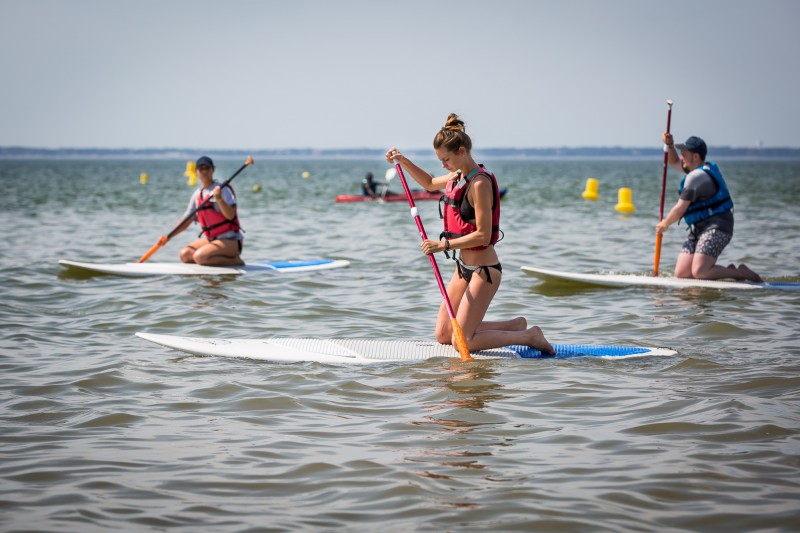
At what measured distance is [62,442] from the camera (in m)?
5.18

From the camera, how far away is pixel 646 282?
35.3ft

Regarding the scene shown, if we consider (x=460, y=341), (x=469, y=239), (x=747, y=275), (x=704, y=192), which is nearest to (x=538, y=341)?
(x=460, y=341)

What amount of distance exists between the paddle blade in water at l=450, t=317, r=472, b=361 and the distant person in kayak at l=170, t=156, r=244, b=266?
5179mm

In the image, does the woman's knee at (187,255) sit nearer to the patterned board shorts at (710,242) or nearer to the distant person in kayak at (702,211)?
the distant person in kayak at (702,211)

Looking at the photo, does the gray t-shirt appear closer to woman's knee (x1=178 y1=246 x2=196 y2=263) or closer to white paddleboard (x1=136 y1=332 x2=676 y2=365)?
white paddleboard (x1=136 y1=332 x2=676 y2=365)

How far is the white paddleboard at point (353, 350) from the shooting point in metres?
7.00

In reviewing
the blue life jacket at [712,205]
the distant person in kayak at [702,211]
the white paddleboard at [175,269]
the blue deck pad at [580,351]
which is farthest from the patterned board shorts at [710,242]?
the white paddleboard at [175,269]

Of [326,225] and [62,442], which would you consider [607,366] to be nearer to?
[62,442]

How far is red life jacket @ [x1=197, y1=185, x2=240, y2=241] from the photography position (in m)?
11.5

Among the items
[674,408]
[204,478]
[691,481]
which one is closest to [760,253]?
[674,408]

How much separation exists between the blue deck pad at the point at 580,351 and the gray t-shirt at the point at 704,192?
3.43 metres

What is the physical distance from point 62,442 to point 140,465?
0.71m

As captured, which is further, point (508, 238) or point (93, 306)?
point (508, 238)

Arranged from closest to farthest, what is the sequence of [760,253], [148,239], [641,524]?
1. [641,524]
2. [760,253]
3. [148,239]
